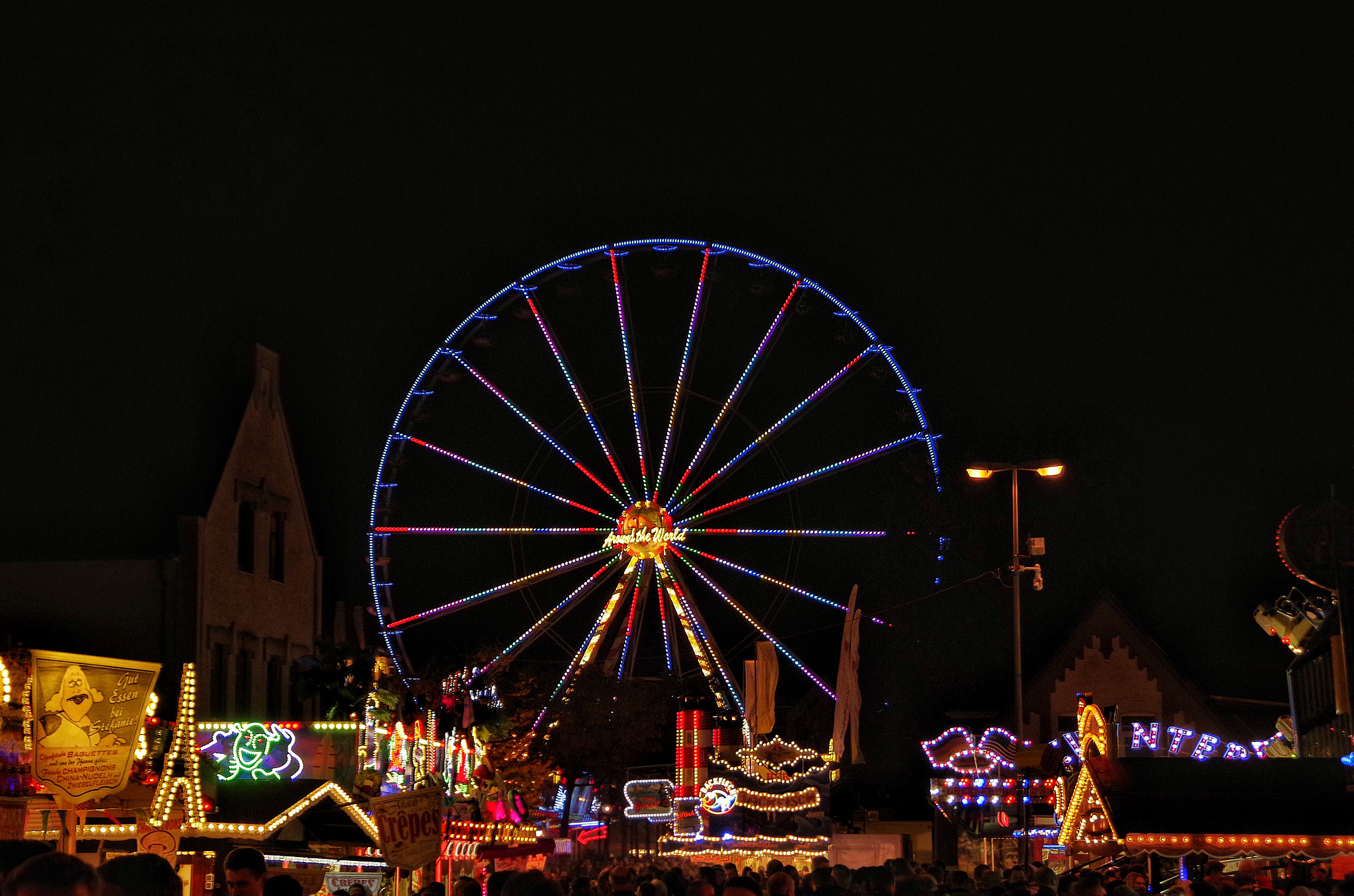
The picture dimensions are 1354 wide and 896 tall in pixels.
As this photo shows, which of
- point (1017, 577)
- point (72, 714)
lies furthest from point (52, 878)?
point (1017, 577)

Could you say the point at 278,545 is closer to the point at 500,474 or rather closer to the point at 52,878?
the point at 500,474

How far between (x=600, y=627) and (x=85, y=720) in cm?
1898

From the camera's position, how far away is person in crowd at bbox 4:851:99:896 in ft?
15.9

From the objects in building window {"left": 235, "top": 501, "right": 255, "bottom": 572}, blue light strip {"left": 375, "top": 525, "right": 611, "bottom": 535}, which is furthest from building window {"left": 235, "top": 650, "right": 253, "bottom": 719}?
blue light strip {"left": 375, "top": 525, "right": 611, "bottom": 535}

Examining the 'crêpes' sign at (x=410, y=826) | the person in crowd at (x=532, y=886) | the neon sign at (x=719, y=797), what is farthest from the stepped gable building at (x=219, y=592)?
the person in crowd at (x=532, y=886)

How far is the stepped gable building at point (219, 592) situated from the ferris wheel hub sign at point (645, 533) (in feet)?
32.9

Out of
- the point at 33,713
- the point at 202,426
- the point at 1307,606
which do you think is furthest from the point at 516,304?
the point at 33,713

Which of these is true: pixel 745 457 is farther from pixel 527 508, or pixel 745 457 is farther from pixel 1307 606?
pixel 1307 606

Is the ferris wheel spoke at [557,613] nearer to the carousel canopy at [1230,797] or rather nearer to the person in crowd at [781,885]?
the carousel canopy at [1230,797]

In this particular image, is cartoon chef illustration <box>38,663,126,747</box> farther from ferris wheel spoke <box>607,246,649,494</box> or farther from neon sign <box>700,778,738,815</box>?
ferris wheel spoke <box>607,246,649,494</box>

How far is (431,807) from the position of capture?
48.6 feet

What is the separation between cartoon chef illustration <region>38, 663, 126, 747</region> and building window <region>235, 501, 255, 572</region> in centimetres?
732

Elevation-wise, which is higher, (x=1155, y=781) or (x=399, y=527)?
(x=399, y=527)

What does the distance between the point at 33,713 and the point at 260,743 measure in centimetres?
288
